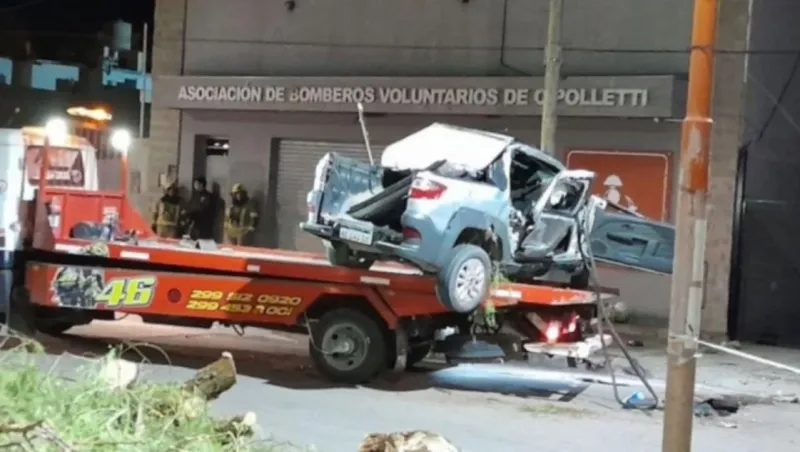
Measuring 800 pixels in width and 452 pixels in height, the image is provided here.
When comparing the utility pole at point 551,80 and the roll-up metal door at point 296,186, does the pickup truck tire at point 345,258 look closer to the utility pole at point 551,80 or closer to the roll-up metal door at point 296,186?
the utility pole at point 551,80

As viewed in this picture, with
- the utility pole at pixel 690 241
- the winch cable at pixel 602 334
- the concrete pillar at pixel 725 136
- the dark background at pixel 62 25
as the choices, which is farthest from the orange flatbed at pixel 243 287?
the dark background at pixel 62 25

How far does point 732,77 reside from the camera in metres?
18.0

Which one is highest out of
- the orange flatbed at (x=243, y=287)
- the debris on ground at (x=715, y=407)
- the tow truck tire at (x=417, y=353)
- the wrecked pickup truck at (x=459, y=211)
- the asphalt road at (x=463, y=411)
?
the wrecked pickup truck at (x=459, y=211)

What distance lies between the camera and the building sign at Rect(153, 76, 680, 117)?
61.0 ft

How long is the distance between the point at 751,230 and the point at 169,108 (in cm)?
1168

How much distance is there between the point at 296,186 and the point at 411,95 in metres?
3.48

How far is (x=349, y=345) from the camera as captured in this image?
39.4 feet

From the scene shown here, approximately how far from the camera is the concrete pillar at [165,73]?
79.2ft

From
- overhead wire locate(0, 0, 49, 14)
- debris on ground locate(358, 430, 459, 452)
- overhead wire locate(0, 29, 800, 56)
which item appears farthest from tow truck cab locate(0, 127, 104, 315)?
overhead wire locate(0, 0, 49, 14)

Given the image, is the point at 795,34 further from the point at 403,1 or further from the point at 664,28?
the point at 403,1

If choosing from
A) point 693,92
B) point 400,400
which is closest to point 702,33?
point 693,92

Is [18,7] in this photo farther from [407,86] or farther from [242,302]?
[242,302]

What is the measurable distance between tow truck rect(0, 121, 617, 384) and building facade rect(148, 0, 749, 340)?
6.14m

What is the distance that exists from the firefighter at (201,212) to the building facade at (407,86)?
644 mm
